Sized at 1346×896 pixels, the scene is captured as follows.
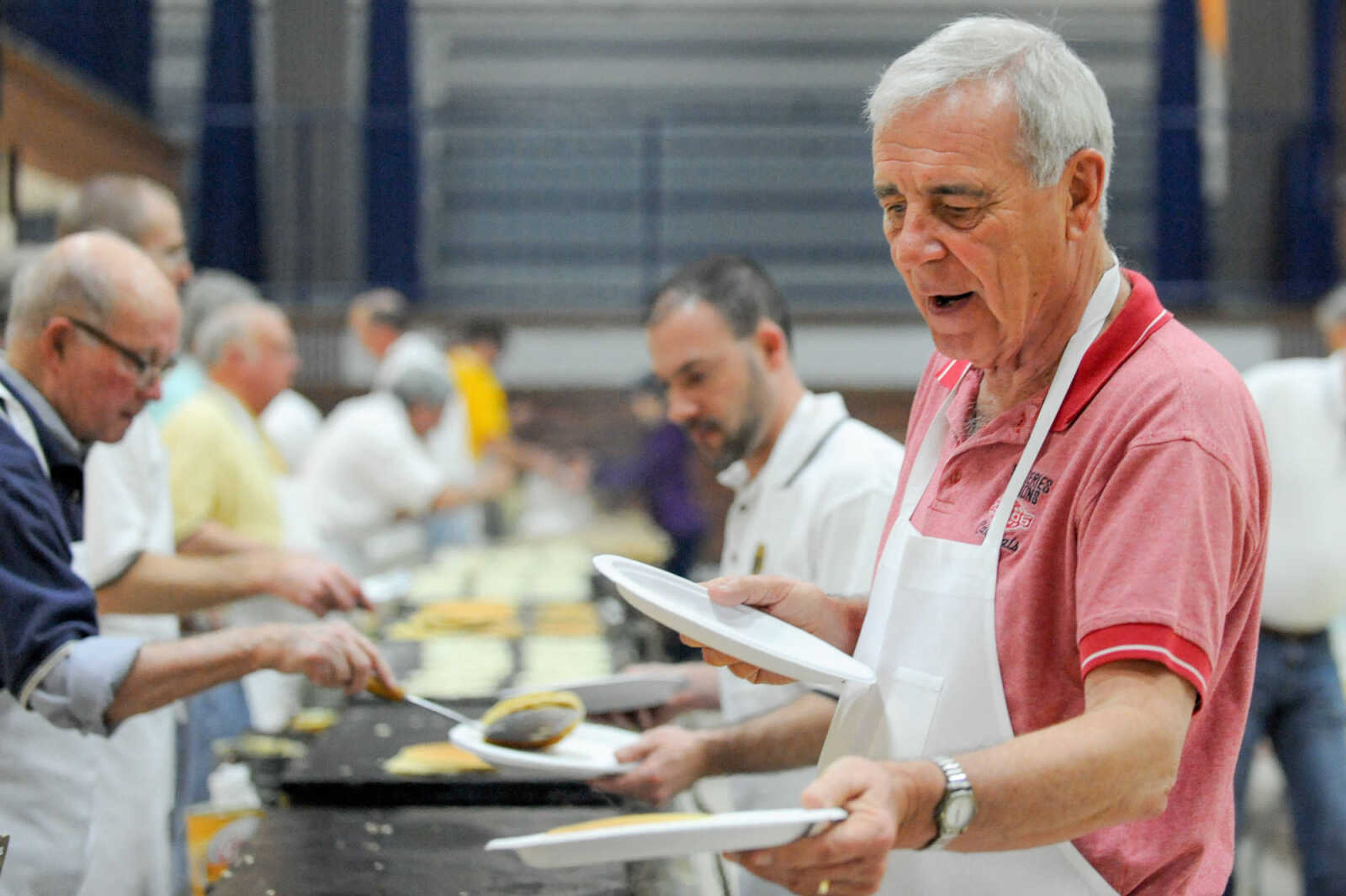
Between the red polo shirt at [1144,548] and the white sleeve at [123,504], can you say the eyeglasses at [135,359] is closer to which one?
the white sleeve at [123,504]

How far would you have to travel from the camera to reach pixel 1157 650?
1.01 metres

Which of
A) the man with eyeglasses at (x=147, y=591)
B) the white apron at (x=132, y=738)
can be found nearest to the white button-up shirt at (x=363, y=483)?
the man with eyeglasses at (x=147, y=591)

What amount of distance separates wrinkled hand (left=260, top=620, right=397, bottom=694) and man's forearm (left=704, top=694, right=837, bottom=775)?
50 cm

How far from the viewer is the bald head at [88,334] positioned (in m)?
1.87

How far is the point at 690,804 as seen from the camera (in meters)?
2.35

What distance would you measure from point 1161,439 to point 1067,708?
0.26m

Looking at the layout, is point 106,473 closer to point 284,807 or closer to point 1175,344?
point 284,807

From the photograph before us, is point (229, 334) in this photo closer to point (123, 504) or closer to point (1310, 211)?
point (123, 504)

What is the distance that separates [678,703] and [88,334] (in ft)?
3.57

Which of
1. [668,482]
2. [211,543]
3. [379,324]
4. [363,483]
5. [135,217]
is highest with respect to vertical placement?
[135,217]

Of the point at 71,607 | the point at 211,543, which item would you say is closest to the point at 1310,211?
the point at 211,543

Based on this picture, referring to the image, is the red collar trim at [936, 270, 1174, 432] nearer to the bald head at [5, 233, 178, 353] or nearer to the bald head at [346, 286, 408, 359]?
the bald head at [5, 233, 178, 353]

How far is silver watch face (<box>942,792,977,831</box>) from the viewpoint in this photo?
0.97 meters

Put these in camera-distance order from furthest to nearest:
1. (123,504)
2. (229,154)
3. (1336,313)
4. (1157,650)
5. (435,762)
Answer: (229,154) → (1336,313) → (123,504) → (435,762) → (1157,650)
